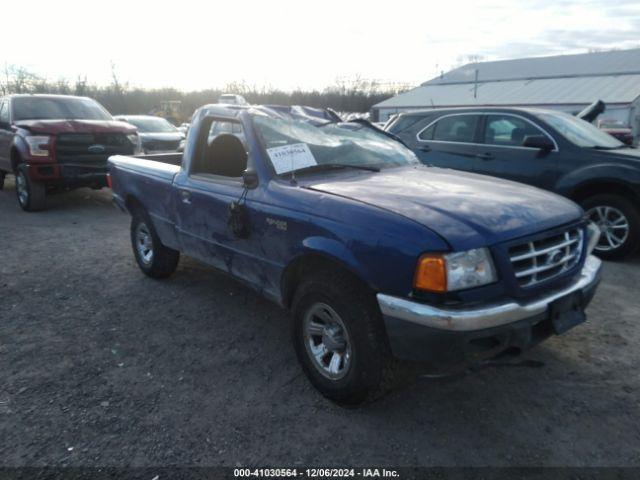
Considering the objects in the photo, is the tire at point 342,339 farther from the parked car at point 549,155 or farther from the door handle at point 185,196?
the parked car at point 549,155

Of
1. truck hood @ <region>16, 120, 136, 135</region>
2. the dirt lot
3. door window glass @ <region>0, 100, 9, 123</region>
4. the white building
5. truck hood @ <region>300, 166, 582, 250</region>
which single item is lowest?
the dirt lot

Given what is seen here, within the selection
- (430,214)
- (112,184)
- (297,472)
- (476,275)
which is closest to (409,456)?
(297,472)

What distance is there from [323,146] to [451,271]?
5.51 ft

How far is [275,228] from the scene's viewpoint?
10.1ft

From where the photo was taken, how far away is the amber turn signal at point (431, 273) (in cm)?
229

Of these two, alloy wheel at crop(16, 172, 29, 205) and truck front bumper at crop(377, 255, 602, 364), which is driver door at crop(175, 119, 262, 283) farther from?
alloy wheel at crop(16, 172, 29, 205)

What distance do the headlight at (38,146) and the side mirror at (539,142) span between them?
7471mm

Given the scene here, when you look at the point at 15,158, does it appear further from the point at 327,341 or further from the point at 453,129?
the point at 327,341

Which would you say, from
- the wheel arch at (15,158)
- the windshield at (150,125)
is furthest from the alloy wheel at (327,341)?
the windshield at (150,125)

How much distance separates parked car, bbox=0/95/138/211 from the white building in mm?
26605

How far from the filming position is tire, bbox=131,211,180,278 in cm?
485

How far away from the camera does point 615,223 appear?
18.1 ft

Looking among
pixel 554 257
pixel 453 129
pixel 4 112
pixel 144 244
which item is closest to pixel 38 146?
pixel 4 112

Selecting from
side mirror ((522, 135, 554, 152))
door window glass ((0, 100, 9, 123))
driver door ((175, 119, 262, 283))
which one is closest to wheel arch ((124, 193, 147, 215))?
driver door ((175, 119, 262, 283))
